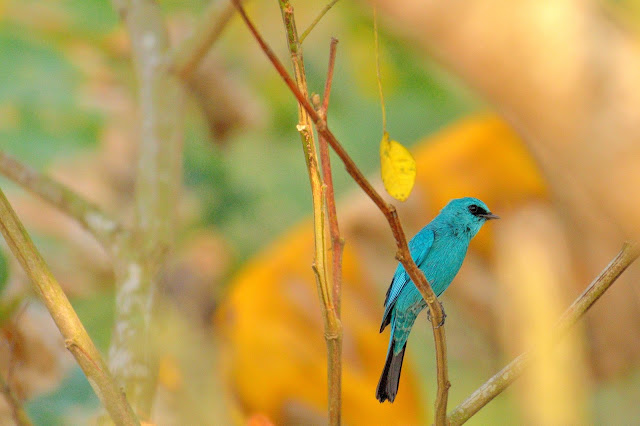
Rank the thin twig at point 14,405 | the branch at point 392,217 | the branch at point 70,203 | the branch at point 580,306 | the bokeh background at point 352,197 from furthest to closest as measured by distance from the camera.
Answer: the branch at point 70,203 < the bokeh background at point 352,197 < the thin twig at point 14,405 < the branch at point 580,306 < the branch at point 392,217

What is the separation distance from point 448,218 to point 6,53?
1995mm

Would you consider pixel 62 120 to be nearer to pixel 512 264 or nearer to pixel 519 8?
pixel 512 264

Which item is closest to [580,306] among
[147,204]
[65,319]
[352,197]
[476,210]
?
[476,210]

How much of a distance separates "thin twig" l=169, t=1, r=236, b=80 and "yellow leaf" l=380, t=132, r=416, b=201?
768 mm

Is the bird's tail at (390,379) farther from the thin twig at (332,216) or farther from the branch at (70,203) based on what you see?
the branch at (70,203)

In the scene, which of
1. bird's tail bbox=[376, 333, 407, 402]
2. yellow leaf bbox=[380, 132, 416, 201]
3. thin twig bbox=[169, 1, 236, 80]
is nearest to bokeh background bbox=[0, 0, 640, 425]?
thin twig bbox=[169, 1, 236, 80]

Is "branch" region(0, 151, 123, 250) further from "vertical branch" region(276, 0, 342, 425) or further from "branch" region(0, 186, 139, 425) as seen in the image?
"vertical branch" region(276, 0, 342, 425)

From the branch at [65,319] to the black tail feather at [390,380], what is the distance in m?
0.21

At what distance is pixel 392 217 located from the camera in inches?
16.3

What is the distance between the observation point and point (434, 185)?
4.90 ft

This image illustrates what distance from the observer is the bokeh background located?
3.23ft

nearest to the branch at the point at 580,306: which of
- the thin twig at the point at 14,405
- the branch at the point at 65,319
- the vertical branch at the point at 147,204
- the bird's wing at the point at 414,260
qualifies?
the bird's wing at the point at 414,260

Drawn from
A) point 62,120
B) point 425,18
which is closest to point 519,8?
point 425,18

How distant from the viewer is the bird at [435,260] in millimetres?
649
